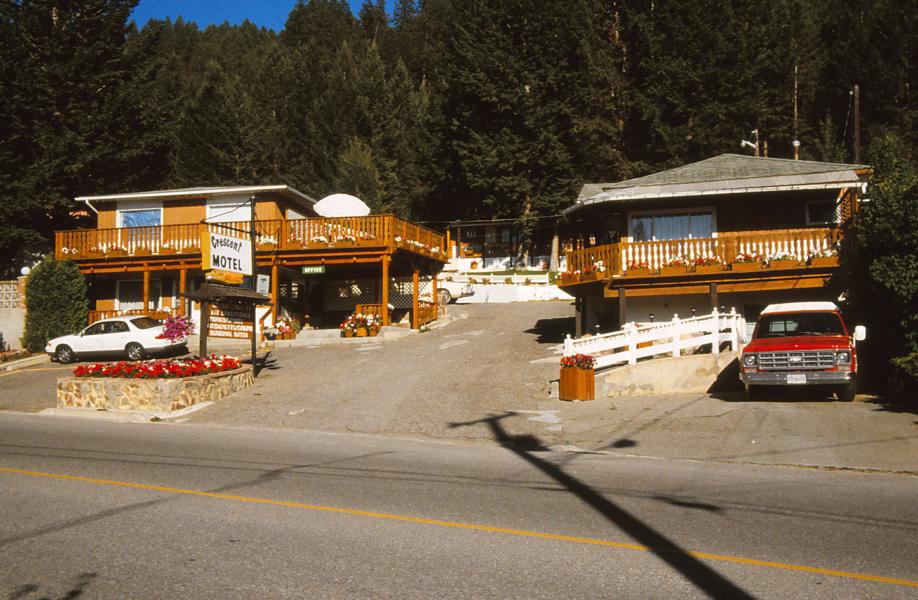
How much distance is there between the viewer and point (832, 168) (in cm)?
2361

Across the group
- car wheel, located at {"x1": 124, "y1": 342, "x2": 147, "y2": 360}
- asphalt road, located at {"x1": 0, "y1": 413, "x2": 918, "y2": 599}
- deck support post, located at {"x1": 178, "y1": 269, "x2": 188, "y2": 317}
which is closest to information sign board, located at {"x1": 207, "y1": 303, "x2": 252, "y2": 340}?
deck support post, located at {"x1": 178, "y1": 269, "x2": 188, "y2": 317}

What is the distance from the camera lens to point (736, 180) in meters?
23.2

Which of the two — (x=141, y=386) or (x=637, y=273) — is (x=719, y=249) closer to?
(x=637, y=273)

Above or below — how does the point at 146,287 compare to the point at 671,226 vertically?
below

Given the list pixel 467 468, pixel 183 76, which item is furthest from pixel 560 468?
pixel 183 76

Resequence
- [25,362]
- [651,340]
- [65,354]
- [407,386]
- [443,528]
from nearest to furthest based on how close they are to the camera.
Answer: [443,528], [651,340], [407,386], [25,362], [65,354]

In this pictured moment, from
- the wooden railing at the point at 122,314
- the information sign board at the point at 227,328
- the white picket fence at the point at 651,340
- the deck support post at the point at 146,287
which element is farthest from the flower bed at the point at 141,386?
the deck support post at the point at 146,287

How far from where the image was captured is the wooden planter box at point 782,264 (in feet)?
70.0

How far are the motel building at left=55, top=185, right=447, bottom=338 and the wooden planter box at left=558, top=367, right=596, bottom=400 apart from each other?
1182cm

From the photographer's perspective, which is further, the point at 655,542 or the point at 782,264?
the point at 782,264

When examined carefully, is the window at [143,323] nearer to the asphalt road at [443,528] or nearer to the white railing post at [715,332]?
the asphalt road at [443,528]

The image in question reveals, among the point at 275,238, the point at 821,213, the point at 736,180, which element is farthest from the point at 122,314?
the point at 821,213

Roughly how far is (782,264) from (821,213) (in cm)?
408

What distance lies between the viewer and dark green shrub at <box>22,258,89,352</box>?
27.3 meters
